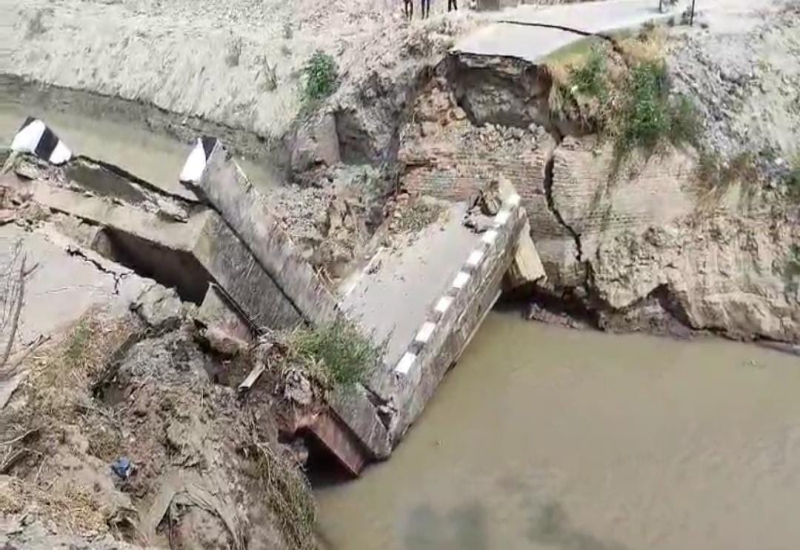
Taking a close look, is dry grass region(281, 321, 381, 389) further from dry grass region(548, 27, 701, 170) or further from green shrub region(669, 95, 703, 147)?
green shrub region(669, 95, 703, 147)

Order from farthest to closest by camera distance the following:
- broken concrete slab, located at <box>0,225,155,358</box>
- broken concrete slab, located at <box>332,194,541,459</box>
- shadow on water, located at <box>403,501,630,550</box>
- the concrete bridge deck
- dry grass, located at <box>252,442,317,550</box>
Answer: broken concrete slab, located at <box>332,194,541,459</box>, shadow on water, located at <box>403,501,630,550</box>, dry grass, located at <box>252,442,317,550</box>, the concrete bridge deck, broken concrete slab, located at <box>0,225,155,358</box>

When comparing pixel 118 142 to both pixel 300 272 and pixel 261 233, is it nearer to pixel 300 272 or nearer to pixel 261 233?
pixel 300 272

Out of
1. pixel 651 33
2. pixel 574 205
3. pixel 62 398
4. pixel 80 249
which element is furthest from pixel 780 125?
pixel 62 398

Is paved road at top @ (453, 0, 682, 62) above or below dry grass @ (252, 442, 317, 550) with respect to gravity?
above

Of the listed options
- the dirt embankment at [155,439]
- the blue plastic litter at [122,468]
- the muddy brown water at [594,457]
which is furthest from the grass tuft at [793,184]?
the blue plastic litter at [122,468]

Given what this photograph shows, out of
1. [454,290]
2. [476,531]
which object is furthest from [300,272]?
[476,531]

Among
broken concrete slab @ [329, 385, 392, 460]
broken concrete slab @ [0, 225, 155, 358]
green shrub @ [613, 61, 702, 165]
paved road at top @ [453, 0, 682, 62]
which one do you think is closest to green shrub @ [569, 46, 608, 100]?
green shrub @ [613, 61, 702, 165]

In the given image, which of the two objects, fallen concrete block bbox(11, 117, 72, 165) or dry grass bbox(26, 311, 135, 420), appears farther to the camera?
fallen concrete block bbox(11, 117, 72, 165)
